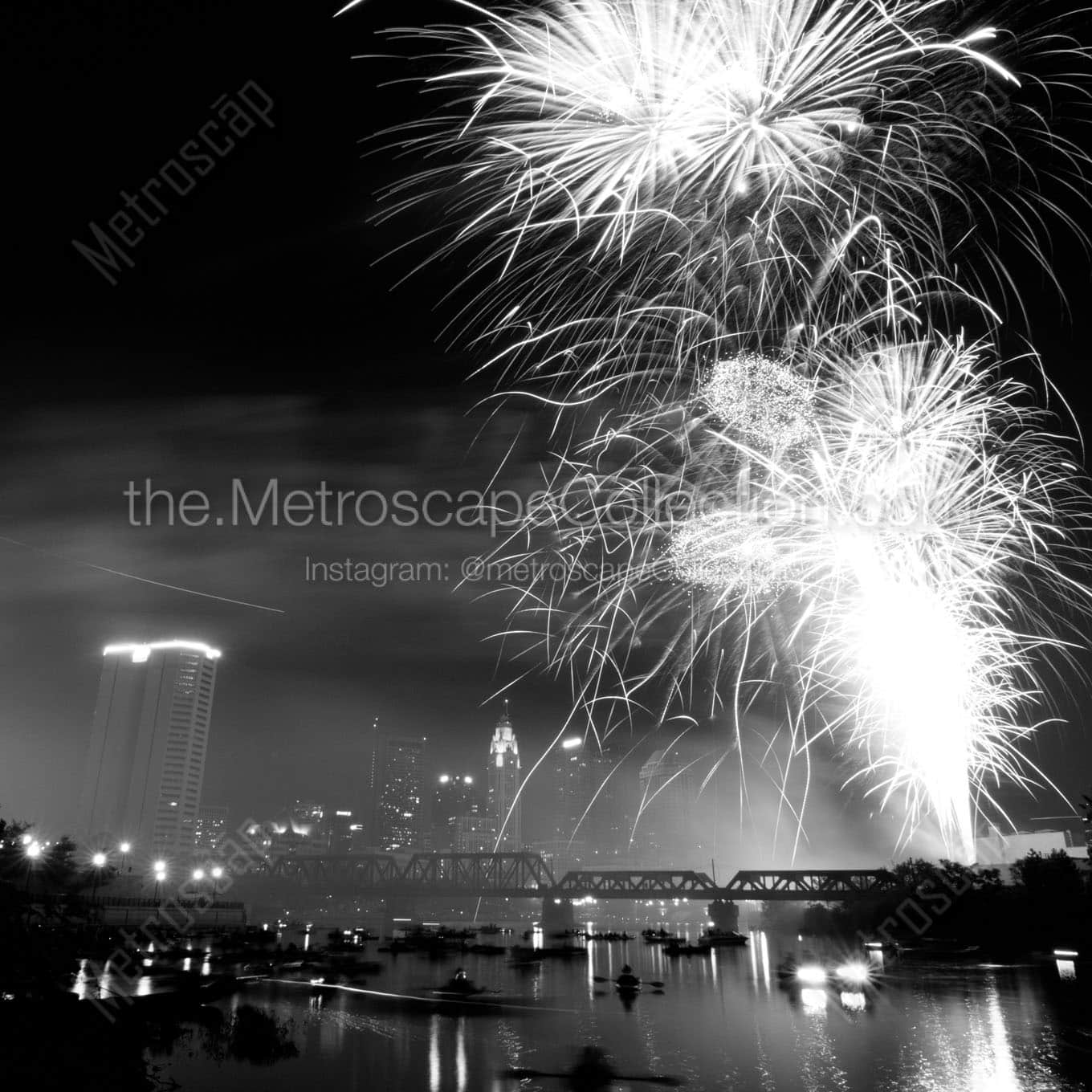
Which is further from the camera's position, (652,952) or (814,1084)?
(652,952)

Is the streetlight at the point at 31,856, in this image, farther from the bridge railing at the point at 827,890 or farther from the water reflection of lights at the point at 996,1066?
the bridge railing at the point at 827,890

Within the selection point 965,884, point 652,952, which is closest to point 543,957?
point 652,952

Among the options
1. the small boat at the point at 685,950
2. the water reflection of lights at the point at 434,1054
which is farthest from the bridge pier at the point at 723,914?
the water reflection of lights at the point at 434,1054

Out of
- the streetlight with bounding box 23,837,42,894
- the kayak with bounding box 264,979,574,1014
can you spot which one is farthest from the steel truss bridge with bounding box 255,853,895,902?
the streetlight with bounding box 23,837,42,894

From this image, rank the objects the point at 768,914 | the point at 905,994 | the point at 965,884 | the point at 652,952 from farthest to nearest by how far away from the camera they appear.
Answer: the point at 768,914, the point at 652,952, the point at 965,884, the point at 905,994

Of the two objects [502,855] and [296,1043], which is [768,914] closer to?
[502,855]

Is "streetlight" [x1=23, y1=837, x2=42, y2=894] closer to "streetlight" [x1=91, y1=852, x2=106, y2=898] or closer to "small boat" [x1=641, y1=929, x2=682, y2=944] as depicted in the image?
"streetlight" [x1=91, y1=852, x2=106, y2=898]
